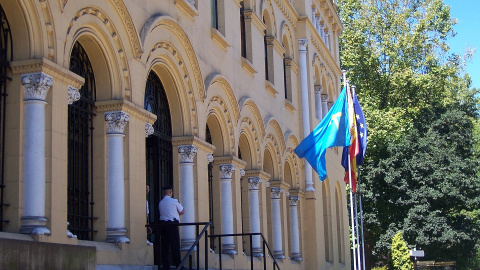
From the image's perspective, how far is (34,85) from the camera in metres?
11.4

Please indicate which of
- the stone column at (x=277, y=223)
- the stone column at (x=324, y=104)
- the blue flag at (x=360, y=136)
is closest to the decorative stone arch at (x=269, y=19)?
the blue flag at (x=360, y=136)

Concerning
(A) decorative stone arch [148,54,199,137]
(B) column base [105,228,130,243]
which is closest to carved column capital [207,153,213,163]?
(A) decorative stone arch [148,54,199,137]

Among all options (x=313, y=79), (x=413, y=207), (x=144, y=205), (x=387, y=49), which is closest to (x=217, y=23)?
(x=144, y=205)

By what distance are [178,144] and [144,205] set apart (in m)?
2.80

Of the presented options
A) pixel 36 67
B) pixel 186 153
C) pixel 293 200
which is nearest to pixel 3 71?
pixel 36 67

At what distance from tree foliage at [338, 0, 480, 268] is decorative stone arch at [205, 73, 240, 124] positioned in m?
25.5

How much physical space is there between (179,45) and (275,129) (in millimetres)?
8315

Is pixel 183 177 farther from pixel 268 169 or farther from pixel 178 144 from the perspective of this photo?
pixel 268 169

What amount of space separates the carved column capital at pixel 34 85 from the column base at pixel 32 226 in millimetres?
1754

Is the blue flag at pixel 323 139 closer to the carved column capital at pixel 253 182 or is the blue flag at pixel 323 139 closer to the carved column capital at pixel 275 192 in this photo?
the carved column capital at pixel 253 182

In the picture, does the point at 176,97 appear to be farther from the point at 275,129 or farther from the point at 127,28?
the point at 275,129

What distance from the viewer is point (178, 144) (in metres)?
17.1

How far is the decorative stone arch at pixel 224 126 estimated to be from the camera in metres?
19.2

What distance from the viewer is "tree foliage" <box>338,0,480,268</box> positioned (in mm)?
43531
